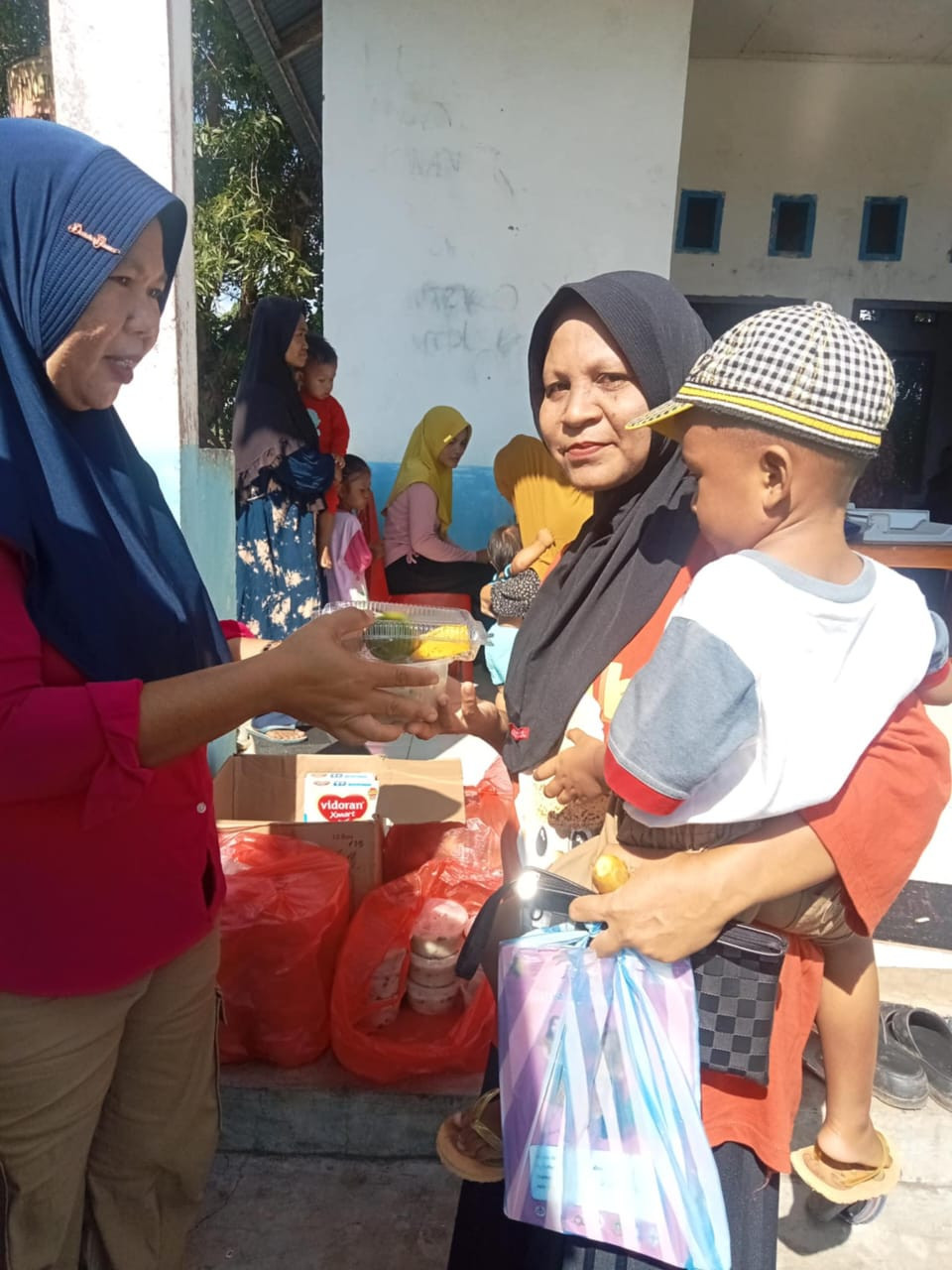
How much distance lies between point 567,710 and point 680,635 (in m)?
0.40

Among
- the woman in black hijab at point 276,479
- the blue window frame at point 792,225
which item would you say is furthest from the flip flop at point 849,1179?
the blue window frame at point 792,225

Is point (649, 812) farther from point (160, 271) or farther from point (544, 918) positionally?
point (160, 271)

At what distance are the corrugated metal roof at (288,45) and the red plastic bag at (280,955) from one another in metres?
6.44

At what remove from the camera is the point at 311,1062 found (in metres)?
2.15

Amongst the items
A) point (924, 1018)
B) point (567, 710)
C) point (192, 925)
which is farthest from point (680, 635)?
point (924, 1018)

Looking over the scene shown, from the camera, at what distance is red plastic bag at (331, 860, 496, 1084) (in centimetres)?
206

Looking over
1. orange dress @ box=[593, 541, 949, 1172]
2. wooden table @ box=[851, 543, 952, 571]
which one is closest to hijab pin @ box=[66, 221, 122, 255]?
orange dress @ box=[593, 541, 949, 1172]

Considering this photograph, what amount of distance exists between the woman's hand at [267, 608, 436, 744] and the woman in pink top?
12.0 ft

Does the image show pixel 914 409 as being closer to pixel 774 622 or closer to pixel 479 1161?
pixel 774 622

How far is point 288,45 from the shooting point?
6.82 metres

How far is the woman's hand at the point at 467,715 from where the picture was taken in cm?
171

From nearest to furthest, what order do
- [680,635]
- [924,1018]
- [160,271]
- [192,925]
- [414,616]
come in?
[680,635], [160,271], [192,925], [414,616], [924,1018]

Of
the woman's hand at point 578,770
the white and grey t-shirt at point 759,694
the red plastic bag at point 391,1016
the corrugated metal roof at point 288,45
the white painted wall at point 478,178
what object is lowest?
the red plastic bag at point 391,1016

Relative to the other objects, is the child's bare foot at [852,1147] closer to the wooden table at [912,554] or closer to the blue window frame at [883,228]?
the wooden table at [912,554]
